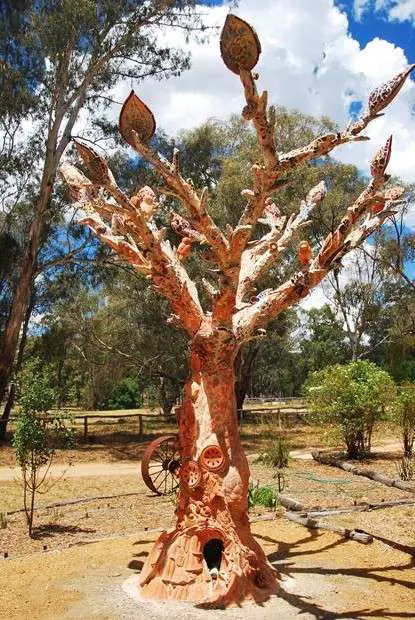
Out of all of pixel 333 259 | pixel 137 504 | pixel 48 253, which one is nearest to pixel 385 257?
pixel 48 253

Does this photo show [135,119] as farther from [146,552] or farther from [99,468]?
[99,468]

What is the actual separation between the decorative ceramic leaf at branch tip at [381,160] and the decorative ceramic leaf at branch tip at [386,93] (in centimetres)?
51

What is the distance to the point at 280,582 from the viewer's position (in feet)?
20.3

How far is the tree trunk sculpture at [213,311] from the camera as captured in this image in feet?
18.6

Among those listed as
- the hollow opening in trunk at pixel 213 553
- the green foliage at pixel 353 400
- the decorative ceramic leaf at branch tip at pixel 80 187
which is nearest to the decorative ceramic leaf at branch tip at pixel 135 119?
the decorative ceramic leaf at branch tip at pixel 80 187

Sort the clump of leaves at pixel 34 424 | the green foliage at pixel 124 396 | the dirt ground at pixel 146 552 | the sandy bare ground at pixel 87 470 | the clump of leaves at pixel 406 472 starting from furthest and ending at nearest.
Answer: the green foliage at pixel 124 396 → the sandy bare ground at pixel 87 470 → the clump of leaves at pixel 406 472 → the clump of leaves at pixel 34 424 → the dirt ground at pixel 146 552

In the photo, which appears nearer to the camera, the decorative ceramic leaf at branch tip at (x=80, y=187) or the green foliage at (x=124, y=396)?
the decorative ceramic leaf at branch tip at (x=80, y=187)

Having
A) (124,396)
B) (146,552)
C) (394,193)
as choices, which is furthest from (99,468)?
(124,396)

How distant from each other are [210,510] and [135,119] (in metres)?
3.57

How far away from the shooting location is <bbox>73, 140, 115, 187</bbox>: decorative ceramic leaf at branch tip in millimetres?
5746

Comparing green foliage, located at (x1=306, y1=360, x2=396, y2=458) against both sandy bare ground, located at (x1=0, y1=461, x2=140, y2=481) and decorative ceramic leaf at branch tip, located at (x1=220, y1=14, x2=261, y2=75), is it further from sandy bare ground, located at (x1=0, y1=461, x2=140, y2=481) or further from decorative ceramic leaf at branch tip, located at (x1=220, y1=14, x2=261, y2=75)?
decorative ceramic leaf at branch tip, located at (x1=220, y1=14, x2=261, y2=75)

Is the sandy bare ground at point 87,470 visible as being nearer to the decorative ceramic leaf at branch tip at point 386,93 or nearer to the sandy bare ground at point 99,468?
the sandy bare ground at point 99,468

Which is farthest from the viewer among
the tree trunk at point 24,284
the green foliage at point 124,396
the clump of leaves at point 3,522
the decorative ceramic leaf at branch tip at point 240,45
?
the green foliage at point 124,396

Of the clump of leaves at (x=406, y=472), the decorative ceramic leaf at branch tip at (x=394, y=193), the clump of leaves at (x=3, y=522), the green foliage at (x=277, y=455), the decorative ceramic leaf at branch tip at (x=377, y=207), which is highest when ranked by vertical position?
the decorative ceramic leaf at branch tip at (x=394, y=193)
